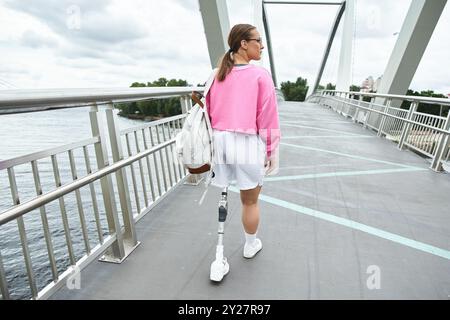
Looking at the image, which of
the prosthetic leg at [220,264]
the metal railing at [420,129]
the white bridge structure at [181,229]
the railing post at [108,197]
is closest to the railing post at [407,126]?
the metal railing at [420,129]

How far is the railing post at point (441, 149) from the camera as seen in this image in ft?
15.8

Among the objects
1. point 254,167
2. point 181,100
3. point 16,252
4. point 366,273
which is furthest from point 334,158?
point 16,252

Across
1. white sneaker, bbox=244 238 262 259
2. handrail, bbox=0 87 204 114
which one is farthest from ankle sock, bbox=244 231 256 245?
handrail, bbox=0 87 204 114

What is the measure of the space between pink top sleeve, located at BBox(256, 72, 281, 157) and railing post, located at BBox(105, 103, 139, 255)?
39.7 inches

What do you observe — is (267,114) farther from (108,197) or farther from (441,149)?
(441,149)

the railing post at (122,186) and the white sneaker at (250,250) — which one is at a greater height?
the railing post at (122,186)

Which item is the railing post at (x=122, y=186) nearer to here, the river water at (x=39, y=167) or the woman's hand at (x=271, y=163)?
the river water at (x=39, y=167)

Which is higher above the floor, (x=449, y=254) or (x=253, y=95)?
(x=253, y=95)

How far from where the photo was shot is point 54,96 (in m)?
1.58

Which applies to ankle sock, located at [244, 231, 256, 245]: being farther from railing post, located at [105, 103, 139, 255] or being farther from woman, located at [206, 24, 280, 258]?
railing post, located at [105, 103, 139, 255]

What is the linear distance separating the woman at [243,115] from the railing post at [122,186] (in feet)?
2.38

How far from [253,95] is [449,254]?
198 cm

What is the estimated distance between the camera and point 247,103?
72.3 inches
